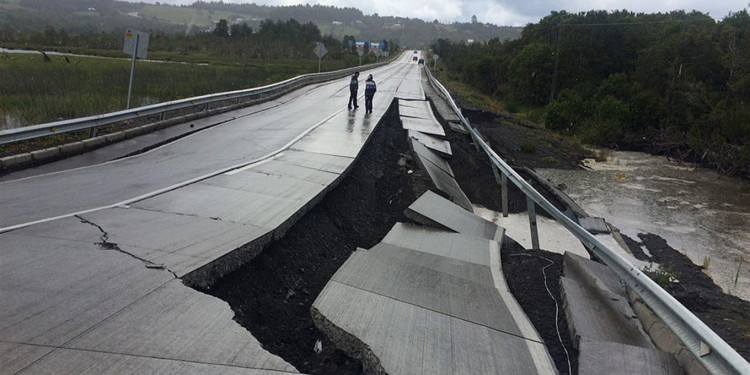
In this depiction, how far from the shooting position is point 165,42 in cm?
7788

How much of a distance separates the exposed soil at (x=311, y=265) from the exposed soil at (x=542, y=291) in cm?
185

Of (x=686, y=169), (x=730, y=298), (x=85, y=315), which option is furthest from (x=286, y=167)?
(x=686, y=169)

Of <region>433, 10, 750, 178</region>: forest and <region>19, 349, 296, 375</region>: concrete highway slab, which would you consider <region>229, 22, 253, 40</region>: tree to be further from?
<region>19, 349, 296, 375</region>: concrete highway slab

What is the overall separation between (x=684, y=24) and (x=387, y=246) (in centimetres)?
5805

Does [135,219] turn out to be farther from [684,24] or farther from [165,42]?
[165,42]

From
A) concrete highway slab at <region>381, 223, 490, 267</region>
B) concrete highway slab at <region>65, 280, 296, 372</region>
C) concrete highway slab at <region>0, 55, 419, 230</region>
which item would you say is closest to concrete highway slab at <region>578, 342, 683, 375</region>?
concrete highway slab at <region>65, 280, 296, 372</region>

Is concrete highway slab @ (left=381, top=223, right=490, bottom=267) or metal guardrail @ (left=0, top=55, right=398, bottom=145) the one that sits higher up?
metal guardrail @ (left=0, top=55, right=398, bottom=145)

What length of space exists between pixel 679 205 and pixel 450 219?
42.1 ft

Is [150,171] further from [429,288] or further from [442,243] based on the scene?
[429,288]

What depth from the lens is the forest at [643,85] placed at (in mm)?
28906

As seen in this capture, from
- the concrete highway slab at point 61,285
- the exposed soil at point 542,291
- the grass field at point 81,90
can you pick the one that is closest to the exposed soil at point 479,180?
the exposed soil at point 542,291

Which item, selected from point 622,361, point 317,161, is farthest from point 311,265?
point 317,161

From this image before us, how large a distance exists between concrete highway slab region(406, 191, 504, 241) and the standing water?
4.79 metres

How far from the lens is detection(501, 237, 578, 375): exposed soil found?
4707mm
